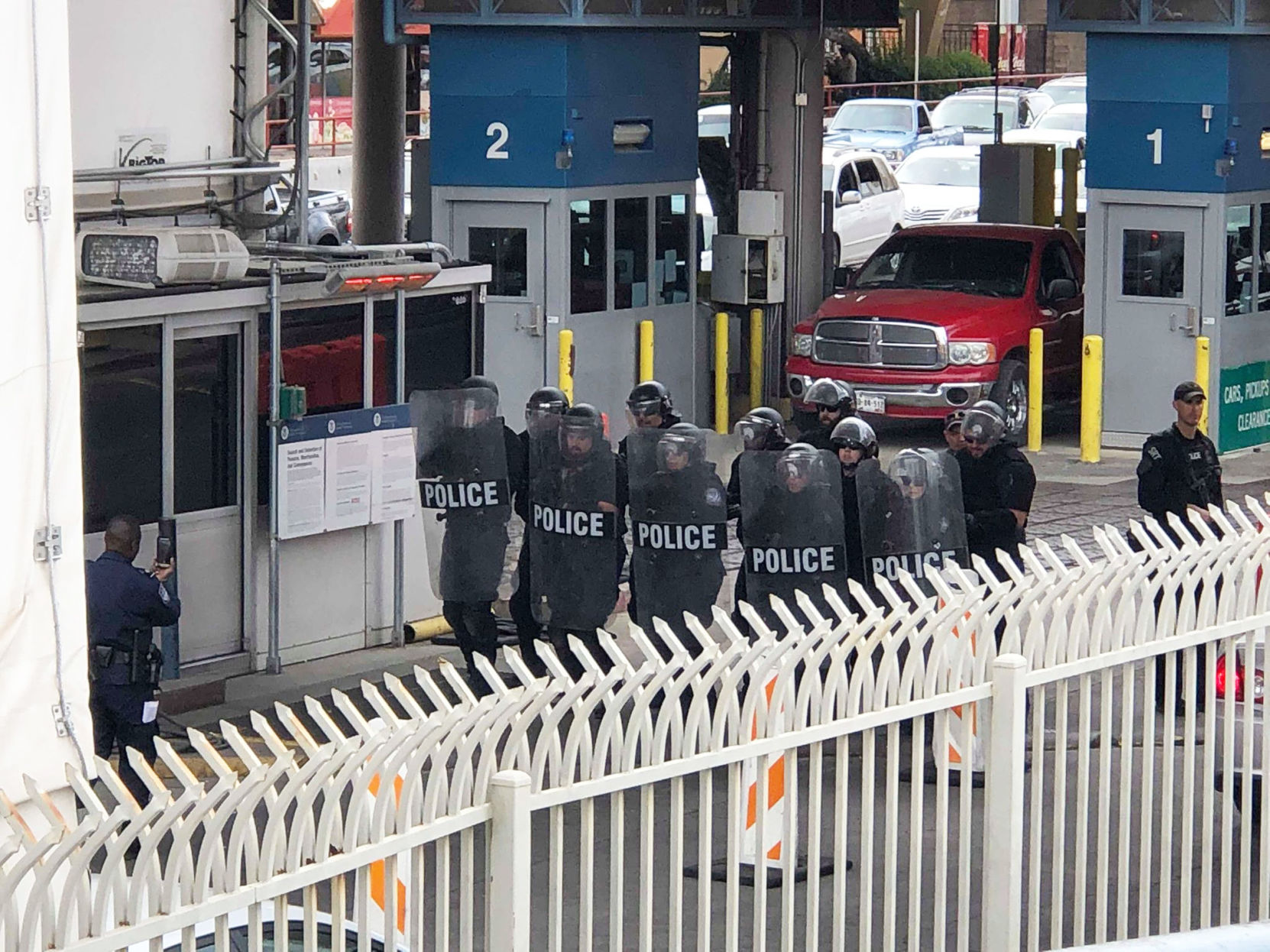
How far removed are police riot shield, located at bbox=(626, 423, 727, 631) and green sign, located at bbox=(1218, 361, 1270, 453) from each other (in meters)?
9.22

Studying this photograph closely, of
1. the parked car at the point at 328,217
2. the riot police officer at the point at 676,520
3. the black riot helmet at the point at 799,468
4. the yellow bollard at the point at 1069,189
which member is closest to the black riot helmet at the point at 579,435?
the riot police officer at the point at 676,520

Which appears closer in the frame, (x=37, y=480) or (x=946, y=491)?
(x=37, y=480)

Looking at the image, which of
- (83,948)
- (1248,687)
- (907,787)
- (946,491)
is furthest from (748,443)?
(83,948)

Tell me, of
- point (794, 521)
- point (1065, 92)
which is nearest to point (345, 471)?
point (794, 521)

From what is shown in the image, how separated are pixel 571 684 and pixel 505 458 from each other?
6.86 meters

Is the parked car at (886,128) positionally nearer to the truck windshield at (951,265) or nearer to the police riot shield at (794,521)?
the truck windshield at (951,265)

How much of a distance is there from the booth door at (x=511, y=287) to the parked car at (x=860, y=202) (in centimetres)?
1362

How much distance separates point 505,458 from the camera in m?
12.0

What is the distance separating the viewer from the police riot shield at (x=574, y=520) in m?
11.6

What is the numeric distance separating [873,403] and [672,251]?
219cm

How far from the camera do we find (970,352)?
1989cm

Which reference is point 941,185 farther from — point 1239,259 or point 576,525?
point 576,525

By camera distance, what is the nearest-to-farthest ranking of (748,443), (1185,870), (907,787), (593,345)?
(1185,870) < (907,787) < (748,443) < (593,345)

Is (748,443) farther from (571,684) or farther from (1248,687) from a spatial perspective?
(571,684)
